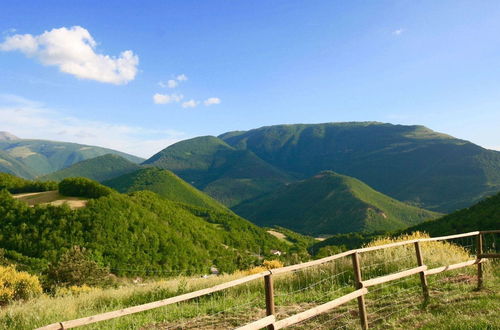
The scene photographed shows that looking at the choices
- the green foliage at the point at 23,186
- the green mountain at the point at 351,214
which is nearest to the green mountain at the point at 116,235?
the green foliage at the point at 23,186

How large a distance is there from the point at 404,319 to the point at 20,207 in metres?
44.8

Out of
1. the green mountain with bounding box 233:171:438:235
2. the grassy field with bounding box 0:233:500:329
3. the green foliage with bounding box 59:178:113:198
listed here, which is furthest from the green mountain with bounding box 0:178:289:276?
the green mountain with bounding box 233:171:438:235

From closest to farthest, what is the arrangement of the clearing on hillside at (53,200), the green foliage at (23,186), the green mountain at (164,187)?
1. the clearing on hillside at (53,200)
2. the green foliage at (23,186)
3. the green mountain at (164,187)

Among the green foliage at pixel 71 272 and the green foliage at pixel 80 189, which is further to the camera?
the green foliage at pixel 80 189

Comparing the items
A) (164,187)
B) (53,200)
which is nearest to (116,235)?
(53,200)

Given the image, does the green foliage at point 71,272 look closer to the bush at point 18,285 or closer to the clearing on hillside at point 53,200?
the bush at point 18,285

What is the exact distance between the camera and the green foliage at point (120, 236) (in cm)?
3706

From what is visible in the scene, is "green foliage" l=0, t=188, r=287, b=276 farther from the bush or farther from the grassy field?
the grassy field

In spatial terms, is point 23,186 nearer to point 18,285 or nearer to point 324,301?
point 18,285

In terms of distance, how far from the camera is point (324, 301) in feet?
32.0

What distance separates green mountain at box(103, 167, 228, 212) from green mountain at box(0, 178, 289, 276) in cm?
8583

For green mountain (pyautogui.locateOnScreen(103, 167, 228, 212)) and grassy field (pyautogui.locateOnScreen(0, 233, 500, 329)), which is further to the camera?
green mountain (pyautogui.locateOnScreen(103, 167, 228, 212))

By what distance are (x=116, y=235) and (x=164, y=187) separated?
362ft

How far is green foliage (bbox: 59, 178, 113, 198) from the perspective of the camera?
48.4 meters
